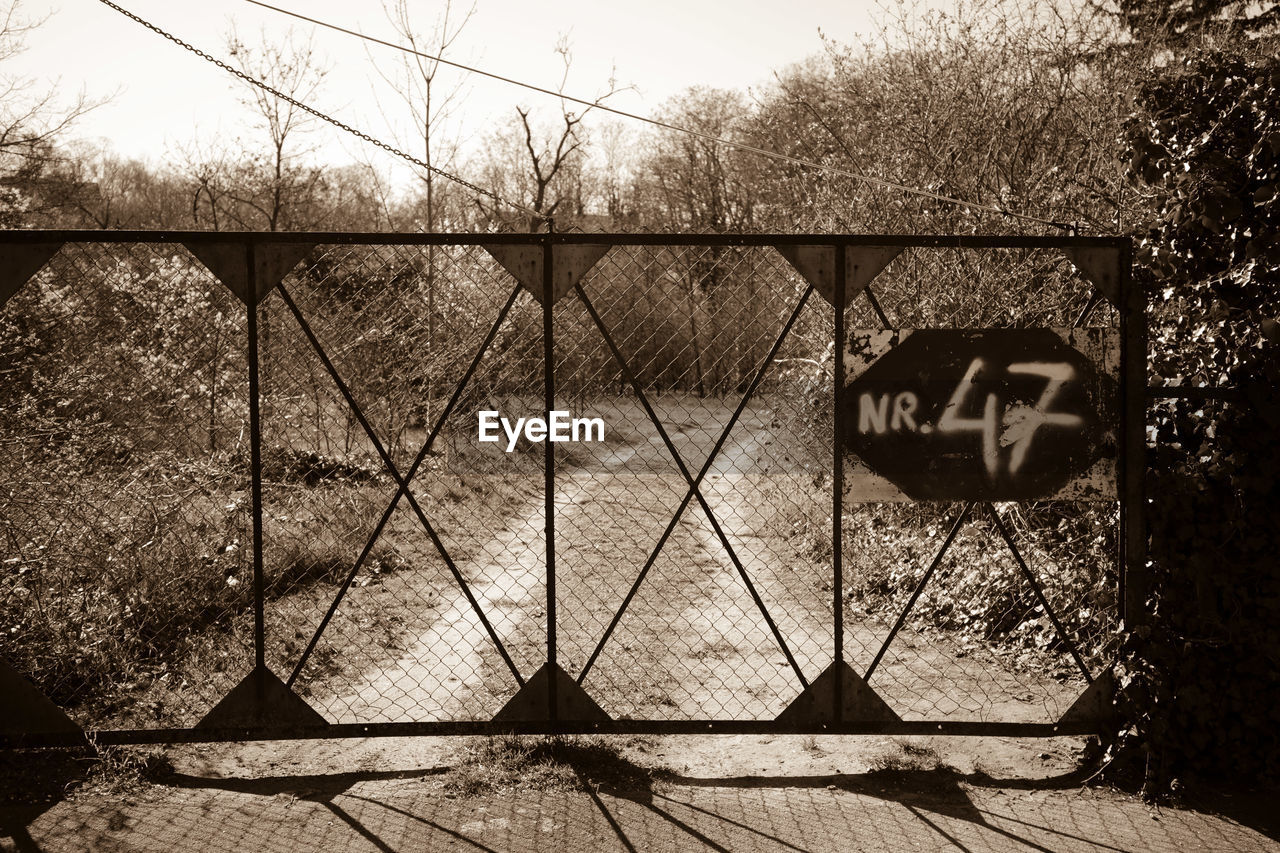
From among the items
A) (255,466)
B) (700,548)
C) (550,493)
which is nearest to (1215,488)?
(550,493)

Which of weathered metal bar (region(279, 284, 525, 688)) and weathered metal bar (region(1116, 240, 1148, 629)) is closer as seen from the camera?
weathered metal bar (region(279, 284, 525, 688))

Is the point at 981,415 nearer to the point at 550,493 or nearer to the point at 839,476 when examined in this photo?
the point at 839,476

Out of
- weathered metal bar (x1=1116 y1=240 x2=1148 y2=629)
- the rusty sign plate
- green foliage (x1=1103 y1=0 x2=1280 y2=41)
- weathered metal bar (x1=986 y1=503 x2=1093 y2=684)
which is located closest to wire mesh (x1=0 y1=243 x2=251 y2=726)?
the rusty sign plate

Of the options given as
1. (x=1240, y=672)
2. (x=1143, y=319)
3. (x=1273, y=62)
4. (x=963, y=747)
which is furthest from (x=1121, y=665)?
(x=1273, y=62)

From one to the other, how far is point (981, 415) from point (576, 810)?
8.01 ft

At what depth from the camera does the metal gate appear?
425 cm

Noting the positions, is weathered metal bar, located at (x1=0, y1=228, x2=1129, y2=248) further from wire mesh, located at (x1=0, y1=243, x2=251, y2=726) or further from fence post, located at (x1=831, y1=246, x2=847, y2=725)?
wire mesh, located at (x1=0, y1=243, x2=251, y2=726)

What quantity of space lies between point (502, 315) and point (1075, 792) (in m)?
Answer: 3.21

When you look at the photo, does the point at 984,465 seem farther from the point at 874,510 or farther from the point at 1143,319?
the point at 874,510

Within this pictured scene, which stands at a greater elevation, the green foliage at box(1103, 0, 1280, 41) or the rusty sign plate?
the green foliage at box(1103, 0, 1280, 41)

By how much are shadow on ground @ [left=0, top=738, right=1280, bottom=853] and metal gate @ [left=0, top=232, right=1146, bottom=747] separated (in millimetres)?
214

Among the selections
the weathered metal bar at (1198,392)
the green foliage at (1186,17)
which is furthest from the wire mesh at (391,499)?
the green foliage at (1186,17)

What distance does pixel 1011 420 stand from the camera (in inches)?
170

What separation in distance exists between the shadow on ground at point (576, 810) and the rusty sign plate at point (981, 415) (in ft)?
4.25
